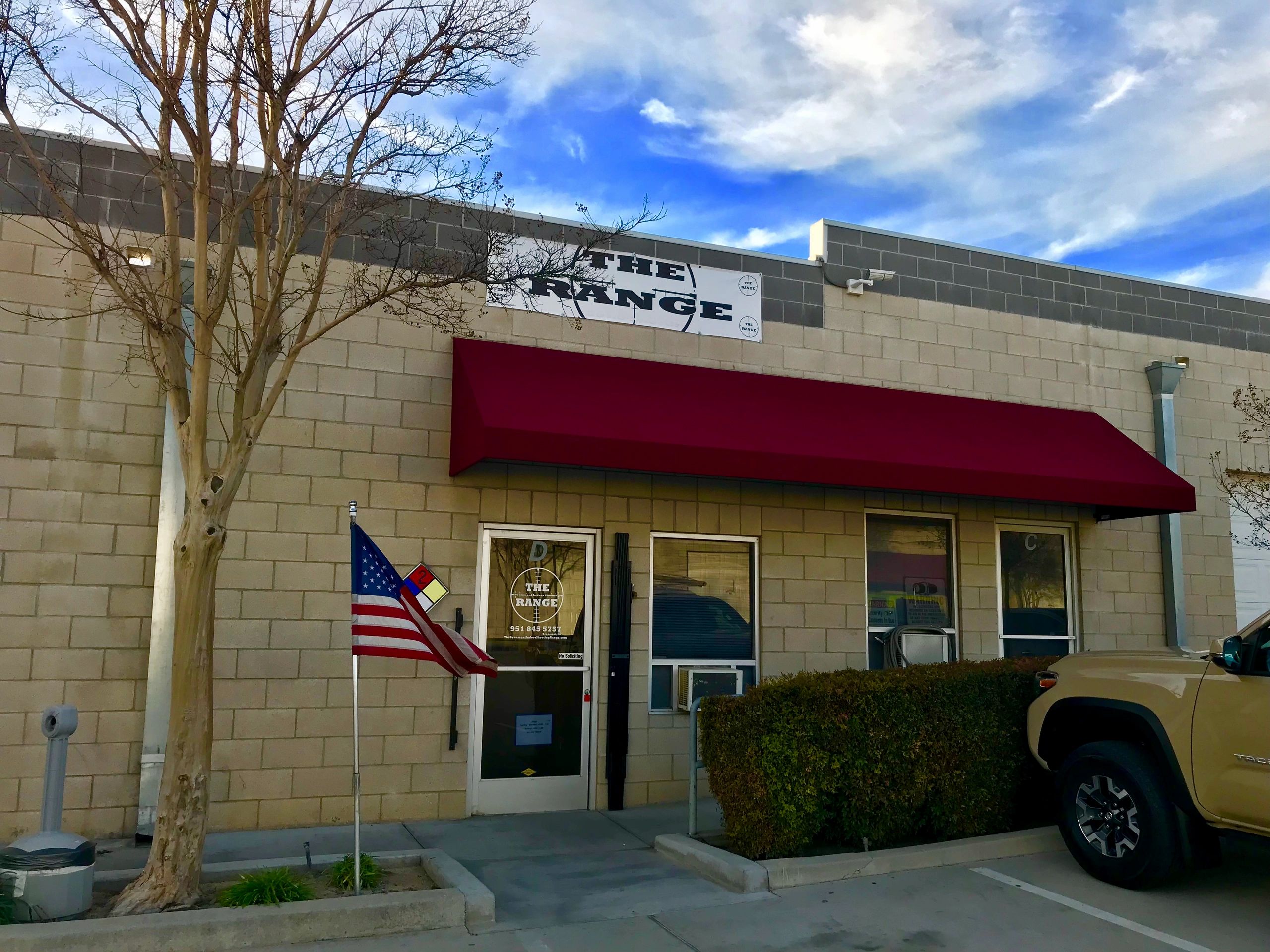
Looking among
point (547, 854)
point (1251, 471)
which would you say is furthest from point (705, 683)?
point (1251, 471)

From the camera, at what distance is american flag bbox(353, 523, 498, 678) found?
6723 millimetres

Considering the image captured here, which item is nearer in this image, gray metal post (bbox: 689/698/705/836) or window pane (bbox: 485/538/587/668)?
gray metal post (bbox: 689/698/705/836)

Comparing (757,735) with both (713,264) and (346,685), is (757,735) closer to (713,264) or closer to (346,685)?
(346,685)

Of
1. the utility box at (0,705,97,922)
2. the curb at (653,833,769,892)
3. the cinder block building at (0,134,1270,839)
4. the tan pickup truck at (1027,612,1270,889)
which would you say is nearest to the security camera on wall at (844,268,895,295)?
the cinder block building at (0,134,1270,839)

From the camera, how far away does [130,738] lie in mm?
8172

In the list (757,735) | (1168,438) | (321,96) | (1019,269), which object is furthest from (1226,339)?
(321,96)

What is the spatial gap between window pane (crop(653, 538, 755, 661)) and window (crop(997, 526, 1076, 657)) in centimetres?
307

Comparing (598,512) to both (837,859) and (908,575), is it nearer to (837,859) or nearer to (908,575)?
(908,575)

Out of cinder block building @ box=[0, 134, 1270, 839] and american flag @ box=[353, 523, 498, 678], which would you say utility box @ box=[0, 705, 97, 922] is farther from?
cinder block building @ box=[0, 134, 1270, 839]

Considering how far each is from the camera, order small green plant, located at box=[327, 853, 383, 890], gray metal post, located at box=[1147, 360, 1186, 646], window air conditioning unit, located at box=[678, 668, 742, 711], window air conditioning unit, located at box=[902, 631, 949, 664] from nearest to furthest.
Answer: small green plant, located at box=[327, 853, 383, 890], window air conditioning unit, located at box=[678, 668, 742, 711], window air conditioning unit, located at box=[902, 631, 949, 664], gray metal post, located at box=[1147, 360, 1186, 646]

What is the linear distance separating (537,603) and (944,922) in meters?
4.50

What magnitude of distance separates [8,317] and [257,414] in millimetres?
3184

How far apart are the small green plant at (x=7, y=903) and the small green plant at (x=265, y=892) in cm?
101

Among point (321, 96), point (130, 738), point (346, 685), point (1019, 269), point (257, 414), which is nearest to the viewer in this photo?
point (257, 414)
